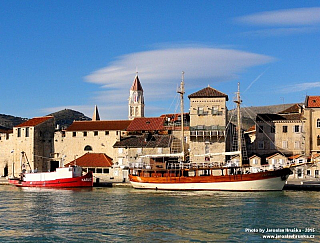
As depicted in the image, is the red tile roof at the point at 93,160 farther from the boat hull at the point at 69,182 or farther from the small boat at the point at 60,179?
→ the boat hull at the point at 69,182

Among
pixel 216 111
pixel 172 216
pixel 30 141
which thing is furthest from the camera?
pixel 30 141

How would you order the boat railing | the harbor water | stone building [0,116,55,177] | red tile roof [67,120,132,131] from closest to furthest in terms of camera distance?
the harbor water, the boat railing, red tile roof [67,120,132,131], stone building [0,116,55,177]

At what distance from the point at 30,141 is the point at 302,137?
39359 mm

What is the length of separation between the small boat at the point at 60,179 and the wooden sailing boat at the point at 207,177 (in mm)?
6053

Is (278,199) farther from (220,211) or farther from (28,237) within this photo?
(28,237)

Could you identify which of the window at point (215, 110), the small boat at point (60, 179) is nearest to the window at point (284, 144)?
the window at point (215, 110)

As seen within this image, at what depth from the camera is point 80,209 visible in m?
39.4

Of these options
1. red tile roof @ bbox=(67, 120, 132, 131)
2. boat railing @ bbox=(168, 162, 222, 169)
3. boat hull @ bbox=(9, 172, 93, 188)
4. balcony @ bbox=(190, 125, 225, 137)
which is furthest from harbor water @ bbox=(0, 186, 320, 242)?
red tile roof @ bbox=(67, 120, 132, 131)

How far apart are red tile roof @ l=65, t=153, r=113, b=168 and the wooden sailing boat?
260 inches

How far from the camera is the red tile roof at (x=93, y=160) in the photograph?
224 feet

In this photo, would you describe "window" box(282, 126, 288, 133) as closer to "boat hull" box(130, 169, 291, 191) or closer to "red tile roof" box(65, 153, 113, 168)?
"boat hull" box(130, 169, 291, 191)

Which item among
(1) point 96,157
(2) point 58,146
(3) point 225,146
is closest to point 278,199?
(3) point 225,146

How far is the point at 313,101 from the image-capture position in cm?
6725

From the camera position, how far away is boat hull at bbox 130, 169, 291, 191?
52.2 metres
